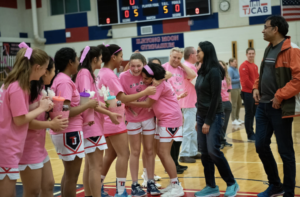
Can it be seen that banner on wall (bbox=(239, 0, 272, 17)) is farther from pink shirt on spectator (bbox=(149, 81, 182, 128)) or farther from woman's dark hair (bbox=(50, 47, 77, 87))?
woman's dark hair (bbox=(50, 47, 77, 87))

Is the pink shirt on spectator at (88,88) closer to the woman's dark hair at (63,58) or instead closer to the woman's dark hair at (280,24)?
the woman's dark hair at (63,58)

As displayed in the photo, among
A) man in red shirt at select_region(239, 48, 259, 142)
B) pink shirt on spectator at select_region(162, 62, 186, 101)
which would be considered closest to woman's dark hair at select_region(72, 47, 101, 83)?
pink shirt on spectator at select_region(162, 62, 186, 101)

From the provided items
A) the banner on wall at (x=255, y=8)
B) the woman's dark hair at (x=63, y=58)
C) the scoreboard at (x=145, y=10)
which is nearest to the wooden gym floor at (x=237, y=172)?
the woman's dark hair at (x=63, y=58)

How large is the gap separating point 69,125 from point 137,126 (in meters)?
1.18

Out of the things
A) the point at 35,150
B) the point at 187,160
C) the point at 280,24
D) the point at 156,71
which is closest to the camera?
the point at 35,150

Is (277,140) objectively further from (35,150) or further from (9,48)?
(9,48)

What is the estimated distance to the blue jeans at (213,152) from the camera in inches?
147

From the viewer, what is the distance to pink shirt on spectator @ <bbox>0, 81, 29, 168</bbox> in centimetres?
237

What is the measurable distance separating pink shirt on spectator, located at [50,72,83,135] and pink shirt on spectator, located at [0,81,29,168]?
1.63ft

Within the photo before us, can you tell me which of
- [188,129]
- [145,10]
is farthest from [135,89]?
[145,10]

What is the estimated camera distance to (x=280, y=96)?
131 inches

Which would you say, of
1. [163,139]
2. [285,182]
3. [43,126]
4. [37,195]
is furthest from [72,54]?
[285,182]

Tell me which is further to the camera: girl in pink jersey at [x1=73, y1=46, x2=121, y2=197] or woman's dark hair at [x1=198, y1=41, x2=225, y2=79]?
woman's dark hair at [x1=198, y1=41, x2=225, y2=79]

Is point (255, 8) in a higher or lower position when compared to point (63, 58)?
higher
